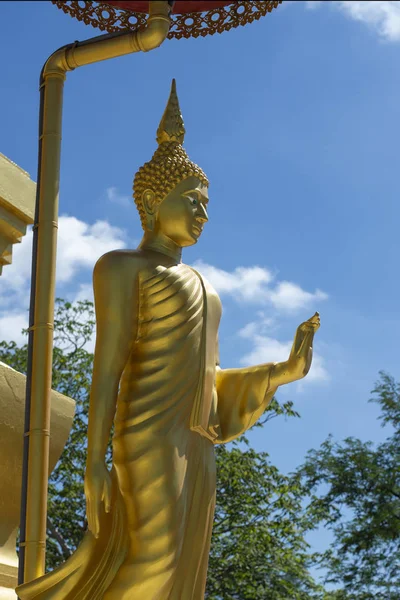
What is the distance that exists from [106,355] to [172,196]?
89 centimetres

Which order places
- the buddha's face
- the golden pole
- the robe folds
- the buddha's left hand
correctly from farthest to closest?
the buddha's face
the buddha's left hand
the golden pole
the robe folds

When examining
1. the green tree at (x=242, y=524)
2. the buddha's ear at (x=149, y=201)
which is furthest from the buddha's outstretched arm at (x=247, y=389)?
the green tree at (x=242, y=524)

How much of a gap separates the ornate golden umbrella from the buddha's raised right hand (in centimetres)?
37

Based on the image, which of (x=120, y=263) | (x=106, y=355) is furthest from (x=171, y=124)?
(x=106, y=355)

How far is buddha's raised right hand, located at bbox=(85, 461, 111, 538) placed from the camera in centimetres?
423

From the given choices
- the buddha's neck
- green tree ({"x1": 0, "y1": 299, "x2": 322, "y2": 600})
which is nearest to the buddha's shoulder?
the buddha's neck

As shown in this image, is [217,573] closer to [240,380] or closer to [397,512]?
[397,512]

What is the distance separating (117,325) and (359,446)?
15302 mm

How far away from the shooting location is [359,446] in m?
19.1

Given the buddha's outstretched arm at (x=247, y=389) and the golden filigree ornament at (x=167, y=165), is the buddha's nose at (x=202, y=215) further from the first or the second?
the buddha's outstretched arm at (x=247, y=389)

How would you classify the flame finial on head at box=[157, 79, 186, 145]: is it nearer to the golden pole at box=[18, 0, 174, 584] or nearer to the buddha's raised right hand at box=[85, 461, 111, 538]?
the golden pole at box=[18, 0, 174, 584]

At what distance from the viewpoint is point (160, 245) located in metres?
4.81

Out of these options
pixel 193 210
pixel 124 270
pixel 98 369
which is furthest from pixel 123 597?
pixel 193 210

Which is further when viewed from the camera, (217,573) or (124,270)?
(217,573)
